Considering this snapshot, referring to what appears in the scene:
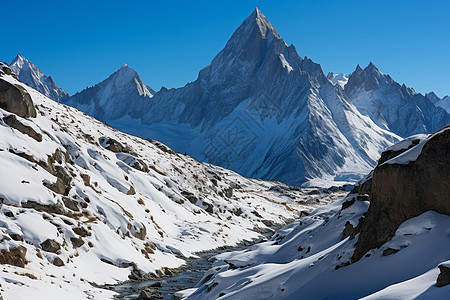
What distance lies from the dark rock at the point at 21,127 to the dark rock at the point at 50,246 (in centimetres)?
1672

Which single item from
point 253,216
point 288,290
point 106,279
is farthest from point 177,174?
point 288,290

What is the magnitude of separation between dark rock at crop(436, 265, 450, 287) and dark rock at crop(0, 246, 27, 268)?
997 inches

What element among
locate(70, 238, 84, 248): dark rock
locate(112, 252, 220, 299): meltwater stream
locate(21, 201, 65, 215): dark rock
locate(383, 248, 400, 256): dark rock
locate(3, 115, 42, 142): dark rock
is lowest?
locate(383, 248, 400, 256): dark rock

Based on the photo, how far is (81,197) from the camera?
45812 mm

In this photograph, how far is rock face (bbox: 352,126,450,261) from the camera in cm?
1722

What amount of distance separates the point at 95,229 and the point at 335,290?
28.5 m

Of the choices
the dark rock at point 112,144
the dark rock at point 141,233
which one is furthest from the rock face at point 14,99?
the dark rock at point 112,144

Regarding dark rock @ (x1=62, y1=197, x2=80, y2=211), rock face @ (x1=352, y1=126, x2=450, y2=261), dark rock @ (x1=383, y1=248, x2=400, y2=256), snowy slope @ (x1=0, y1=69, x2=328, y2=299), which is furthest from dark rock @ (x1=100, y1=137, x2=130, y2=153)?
dark rock @ (x1=383, y1=248, x2=400, y2=256)

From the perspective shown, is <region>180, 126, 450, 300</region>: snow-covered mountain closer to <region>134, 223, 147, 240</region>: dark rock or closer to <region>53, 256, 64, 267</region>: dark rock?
<region>53, 256, 64, 267</region>: dark rock

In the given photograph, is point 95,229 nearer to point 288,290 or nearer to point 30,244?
point 30,244

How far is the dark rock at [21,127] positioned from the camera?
45.8m

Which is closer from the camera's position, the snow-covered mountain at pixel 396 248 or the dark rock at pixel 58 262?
the snow-covered mountain at pixel 396 248

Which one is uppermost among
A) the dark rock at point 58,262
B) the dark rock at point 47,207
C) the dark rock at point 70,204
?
the dark rock at point 70,204

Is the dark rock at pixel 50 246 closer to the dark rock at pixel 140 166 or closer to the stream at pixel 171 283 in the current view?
the stream at pixel 171 283
